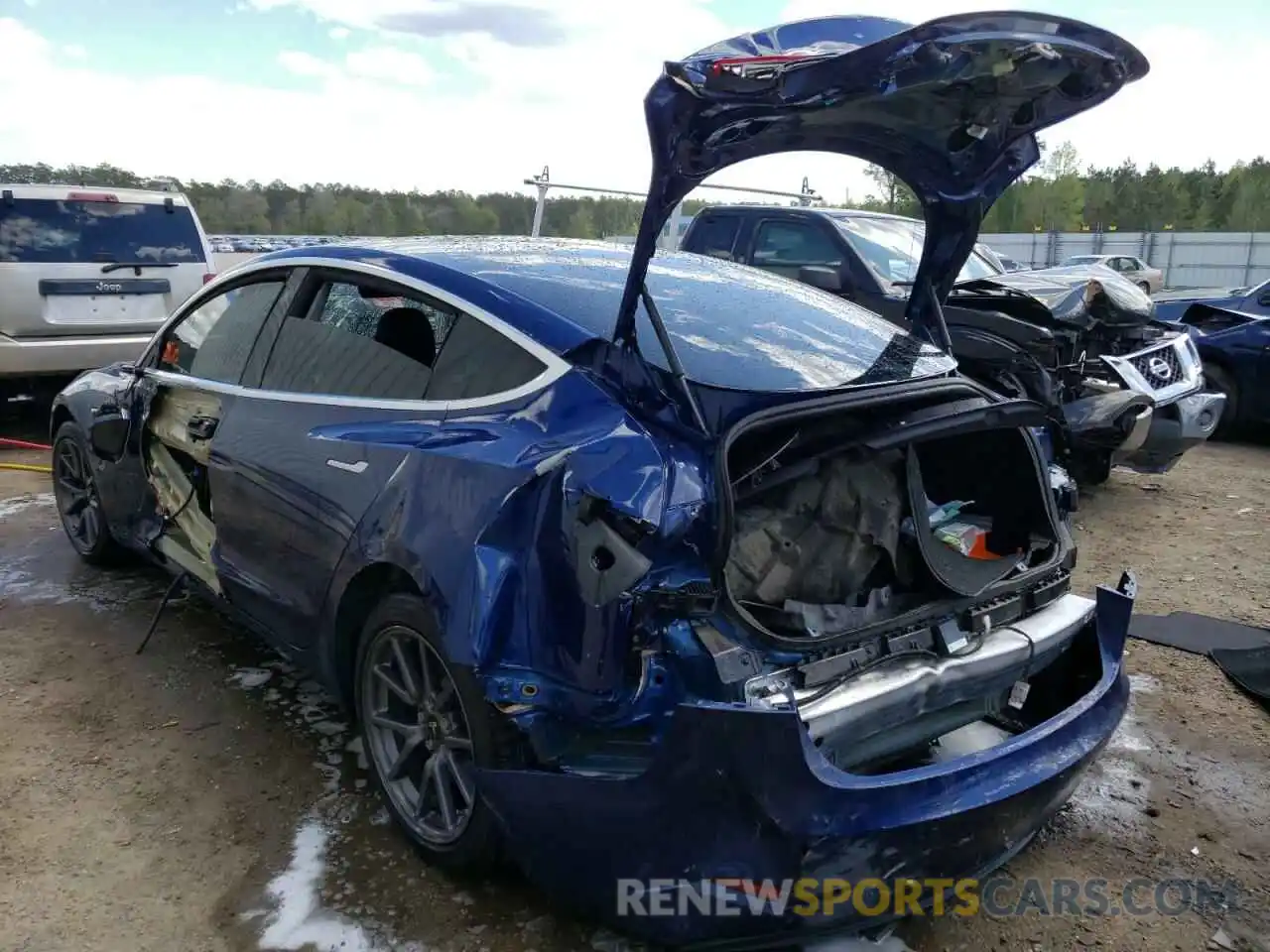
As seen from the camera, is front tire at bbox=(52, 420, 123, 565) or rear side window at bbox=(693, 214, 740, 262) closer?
front tire at bbox=(52, 420, 123, 565)

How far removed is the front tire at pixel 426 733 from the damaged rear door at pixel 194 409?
118cm

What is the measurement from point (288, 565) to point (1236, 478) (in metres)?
7.57

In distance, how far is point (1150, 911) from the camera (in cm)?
263

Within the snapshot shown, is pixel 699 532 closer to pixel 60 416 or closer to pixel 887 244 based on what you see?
pixel 60 416

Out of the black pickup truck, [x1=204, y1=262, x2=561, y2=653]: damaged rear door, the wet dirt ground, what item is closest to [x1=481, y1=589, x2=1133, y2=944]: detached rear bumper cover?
the wet dirt ground

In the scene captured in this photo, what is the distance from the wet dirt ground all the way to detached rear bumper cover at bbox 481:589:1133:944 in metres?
0.41

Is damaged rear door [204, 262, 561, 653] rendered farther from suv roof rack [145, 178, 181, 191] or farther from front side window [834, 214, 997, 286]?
suv roof rack [145, 178, 181, 191]

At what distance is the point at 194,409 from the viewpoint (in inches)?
151

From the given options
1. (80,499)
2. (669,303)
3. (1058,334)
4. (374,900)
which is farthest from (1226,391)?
(80,499)

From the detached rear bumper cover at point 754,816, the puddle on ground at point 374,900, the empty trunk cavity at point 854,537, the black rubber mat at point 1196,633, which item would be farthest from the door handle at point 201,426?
the black rubber mat at point 1196,633

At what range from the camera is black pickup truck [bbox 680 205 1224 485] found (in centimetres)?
625

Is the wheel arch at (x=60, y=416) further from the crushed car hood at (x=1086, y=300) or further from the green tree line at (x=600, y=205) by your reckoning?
Result: the crushed car hood at (x=1086, y=300)

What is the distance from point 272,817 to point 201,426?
1.54m

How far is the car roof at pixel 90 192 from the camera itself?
7.51m
